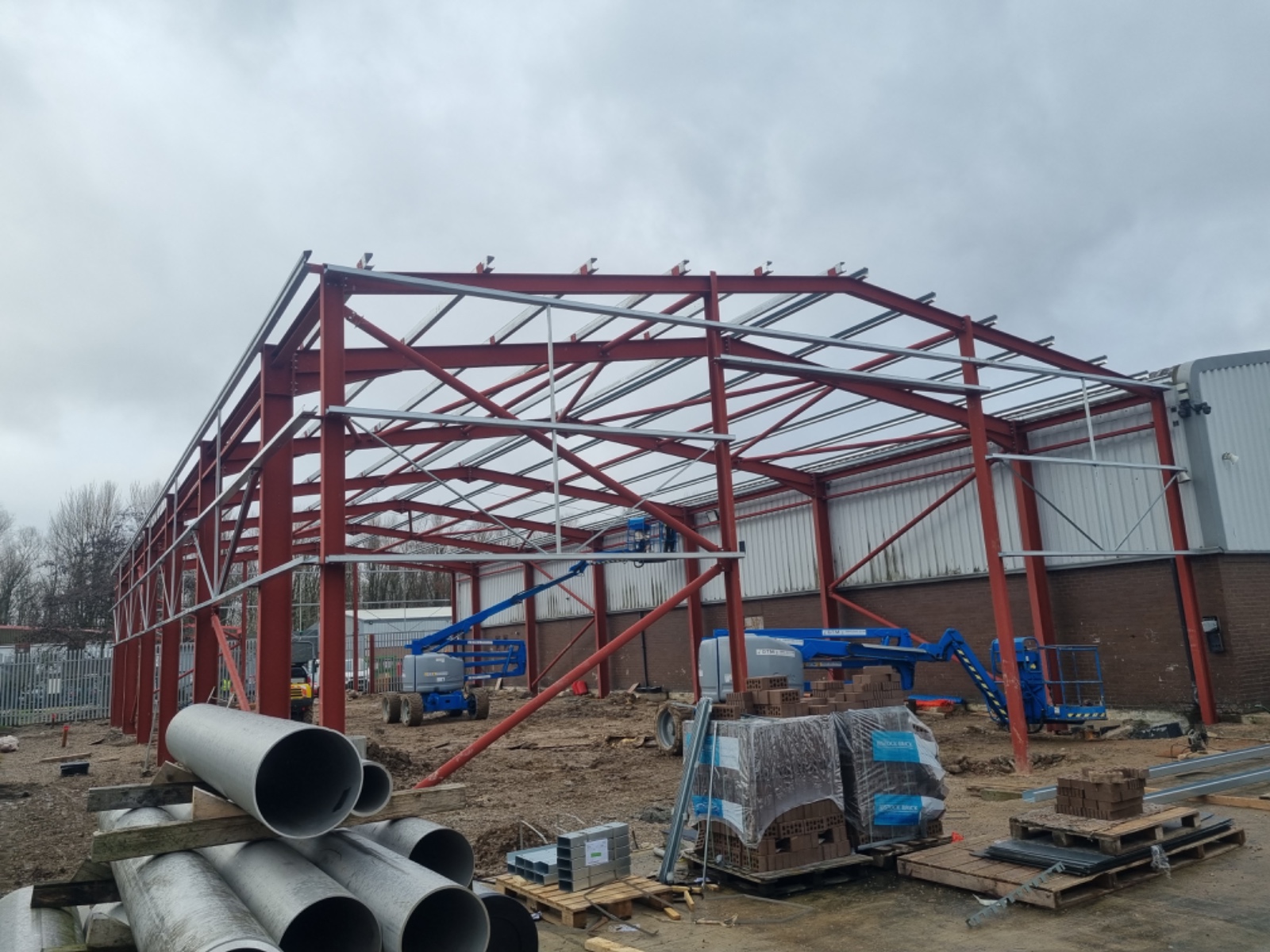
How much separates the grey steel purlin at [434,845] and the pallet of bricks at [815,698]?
3.59 metres

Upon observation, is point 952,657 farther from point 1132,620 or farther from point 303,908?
point 303,908

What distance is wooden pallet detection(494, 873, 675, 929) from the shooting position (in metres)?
7.65

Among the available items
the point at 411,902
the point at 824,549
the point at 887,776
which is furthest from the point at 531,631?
the point at 411,902

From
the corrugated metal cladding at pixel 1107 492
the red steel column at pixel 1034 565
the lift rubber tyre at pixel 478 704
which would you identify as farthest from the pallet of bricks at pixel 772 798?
the lift rubber tyre at pixel 478 704

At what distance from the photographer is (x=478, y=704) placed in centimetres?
2648

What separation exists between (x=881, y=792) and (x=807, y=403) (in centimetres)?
885

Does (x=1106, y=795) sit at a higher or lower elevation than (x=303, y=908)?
lower

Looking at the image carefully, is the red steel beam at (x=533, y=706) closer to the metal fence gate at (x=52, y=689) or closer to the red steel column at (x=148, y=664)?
the red steel column at (x=148, y=664)

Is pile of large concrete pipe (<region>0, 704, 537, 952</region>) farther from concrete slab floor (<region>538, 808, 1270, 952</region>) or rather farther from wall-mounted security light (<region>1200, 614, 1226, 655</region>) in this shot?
wall-mounted security light (<region>1200, 614, 1226, 655</region>)

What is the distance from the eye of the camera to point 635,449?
19.9 meters

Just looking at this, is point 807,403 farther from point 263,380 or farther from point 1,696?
point 1,696

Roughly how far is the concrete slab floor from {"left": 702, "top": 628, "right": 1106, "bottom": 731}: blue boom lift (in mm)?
8275

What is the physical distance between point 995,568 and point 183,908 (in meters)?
12.5

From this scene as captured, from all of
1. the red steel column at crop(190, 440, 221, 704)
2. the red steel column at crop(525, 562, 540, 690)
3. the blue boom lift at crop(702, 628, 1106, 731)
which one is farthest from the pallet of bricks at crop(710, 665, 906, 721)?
the red steel column at crop(525, 562, 540, 690)
